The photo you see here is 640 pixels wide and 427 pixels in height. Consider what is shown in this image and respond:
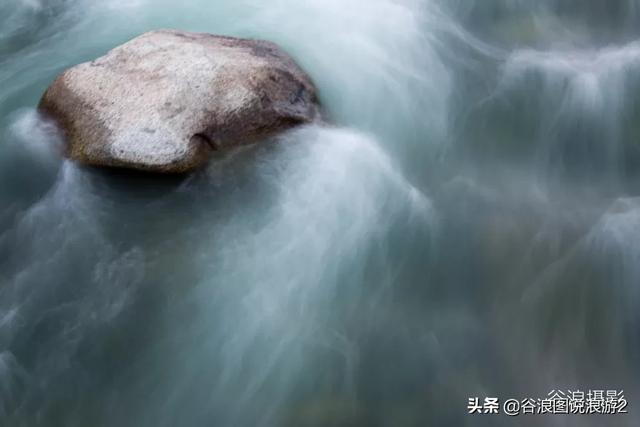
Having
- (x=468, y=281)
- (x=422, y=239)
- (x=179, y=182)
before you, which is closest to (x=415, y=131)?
(x=422, y=239)

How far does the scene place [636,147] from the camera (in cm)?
937

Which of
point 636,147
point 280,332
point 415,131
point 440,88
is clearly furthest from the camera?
point 440,88

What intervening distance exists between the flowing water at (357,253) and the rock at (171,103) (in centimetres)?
32

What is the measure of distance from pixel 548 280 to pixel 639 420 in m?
1.90

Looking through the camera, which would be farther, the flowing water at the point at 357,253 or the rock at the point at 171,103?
the rock at the point at 171,103

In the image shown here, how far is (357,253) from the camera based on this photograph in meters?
8.34

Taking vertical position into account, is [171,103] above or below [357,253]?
above

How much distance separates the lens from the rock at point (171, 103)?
866 cm

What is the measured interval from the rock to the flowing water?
318mm

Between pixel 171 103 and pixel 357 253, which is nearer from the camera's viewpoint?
pixel 357 253

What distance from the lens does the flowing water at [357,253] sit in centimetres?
698

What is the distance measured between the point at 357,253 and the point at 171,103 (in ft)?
11.1

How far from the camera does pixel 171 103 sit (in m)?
8.85

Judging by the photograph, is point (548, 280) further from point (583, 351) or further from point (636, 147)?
point (636, 147)
